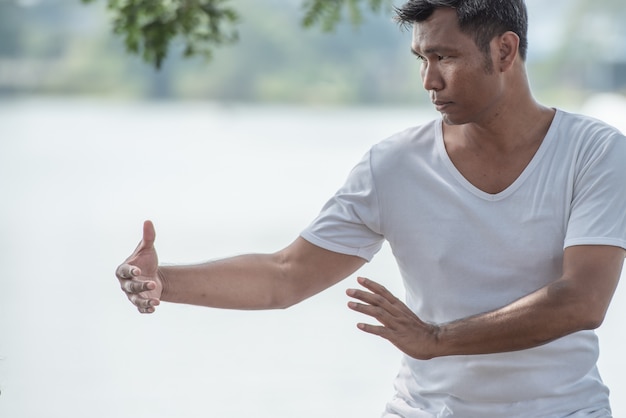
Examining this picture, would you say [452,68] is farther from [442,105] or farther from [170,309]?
[170,309]

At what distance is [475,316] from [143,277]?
1.66 feet

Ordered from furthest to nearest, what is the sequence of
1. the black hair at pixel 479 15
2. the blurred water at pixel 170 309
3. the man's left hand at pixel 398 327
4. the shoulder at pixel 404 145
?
the blurred water at pixel 170 309 < the shoulder at pixel 404 145 < the black hair at pixel 479 15 < the man's left hand at pixel 398 327

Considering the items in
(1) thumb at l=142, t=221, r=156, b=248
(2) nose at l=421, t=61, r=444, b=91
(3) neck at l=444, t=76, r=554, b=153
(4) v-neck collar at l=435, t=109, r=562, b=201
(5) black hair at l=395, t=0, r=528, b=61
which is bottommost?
(1) thumb at l=142, t=221, r=156, b=248

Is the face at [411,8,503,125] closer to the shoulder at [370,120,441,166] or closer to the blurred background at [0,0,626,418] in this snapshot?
the shoulder at [370,120,441,166]

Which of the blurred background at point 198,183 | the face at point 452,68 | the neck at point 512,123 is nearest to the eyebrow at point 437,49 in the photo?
the face at point 452,68

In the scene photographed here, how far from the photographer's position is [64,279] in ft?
20.9

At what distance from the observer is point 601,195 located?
69.7 inches

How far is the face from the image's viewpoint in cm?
181

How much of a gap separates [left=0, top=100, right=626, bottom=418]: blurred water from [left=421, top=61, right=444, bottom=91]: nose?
30.8 inches

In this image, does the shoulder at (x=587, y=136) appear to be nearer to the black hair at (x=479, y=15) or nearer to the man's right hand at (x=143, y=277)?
the black hair at (x=479, y=15)

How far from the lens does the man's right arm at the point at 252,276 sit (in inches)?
72.8

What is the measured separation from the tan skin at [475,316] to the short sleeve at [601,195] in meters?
0.02

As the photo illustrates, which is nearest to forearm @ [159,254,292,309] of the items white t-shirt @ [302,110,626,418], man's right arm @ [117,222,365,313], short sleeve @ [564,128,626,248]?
man's right arm @ [117,222,365,313]

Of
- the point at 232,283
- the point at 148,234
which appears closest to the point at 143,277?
the point at 148,234
